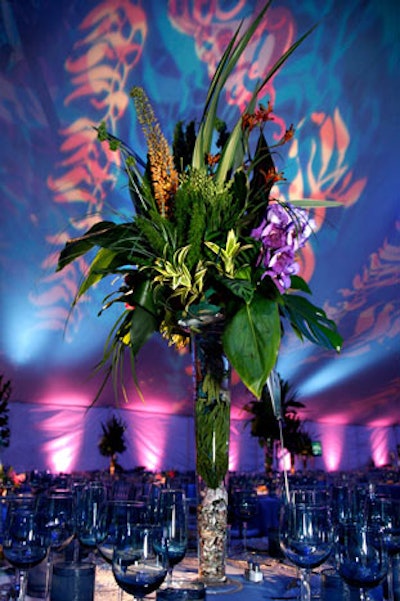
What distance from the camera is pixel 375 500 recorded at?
1322 mm

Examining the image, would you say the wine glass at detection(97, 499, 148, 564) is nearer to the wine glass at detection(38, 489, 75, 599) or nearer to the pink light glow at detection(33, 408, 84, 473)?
the wine glass at detection(38, 489, 75, 599)

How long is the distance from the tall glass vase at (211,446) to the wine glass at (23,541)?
0.41 meters

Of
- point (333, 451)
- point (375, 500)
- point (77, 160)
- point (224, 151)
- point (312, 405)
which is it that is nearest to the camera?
point (375, 500)

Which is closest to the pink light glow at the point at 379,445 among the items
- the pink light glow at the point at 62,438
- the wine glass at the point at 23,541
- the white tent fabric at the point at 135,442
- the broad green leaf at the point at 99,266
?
the white tent fabric at the point at 135,442

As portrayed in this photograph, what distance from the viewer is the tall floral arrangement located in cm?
136

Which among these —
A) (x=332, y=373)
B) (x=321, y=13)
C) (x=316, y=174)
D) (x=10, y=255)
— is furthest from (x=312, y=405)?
(x=321, y=13)

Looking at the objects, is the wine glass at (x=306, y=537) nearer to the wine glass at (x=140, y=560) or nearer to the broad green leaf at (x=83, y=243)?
the wine glass at (x=140, y=560)

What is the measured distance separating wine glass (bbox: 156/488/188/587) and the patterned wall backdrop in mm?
3207

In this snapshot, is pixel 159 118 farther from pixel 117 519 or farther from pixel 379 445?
pixel 379 445

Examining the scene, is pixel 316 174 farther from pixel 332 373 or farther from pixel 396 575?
pixel 396 575

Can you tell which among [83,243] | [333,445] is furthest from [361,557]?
[333,445]

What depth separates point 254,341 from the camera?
1245mm

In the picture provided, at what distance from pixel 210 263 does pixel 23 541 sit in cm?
74

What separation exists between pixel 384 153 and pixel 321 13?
6.89ft
